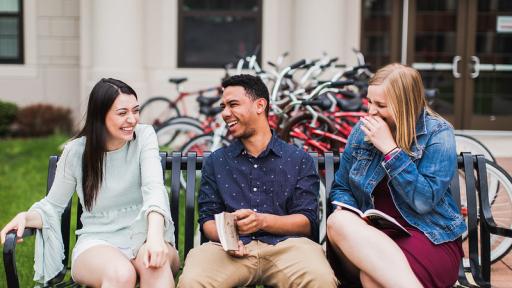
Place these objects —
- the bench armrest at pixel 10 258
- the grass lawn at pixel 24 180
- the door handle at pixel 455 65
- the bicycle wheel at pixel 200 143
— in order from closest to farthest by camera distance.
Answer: the bench armrest at pixel 10 258
the grass lawn at pixel 24 180
the bicycle wheel at pixel 200 143
the door handle at pixel 455 65

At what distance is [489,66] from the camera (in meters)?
12.0

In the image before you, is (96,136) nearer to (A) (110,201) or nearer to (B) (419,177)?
(A) (110,201)

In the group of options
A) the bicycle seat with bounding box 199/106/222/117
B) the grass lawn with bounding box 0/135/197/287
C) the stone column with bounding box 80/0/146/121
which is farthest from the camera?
the stone column with bounding box 80/0/146/121

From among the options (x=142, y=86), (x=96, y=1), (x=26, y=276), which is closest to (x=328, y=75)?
(x=142, y=86)

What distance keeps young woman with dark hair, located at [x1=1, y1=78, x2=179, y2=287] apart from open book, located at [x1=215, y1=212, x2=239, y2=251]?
275 millimetres

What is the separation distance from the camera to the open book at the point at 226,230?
3383mm

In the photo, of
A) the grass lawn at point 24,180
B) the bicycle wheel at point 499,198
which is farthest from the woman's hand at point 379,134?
the grass lawn at point 24,180

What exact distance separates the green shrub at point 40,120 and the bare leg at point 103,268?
29.6 ft

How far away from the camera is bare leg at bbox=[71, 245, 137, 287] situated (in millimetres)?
3320

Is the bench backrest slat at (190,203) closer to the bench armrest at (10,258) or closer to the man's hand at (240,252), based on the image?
the man's hand at (240,252)

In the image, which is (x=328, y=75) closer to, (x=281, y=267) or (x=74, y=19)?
(x=74, y=19)

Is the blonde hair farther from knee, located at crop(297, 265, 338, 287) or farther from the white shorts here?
the white shorts

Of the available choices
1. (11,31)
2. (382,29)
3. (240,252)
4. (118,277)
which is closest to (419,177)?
(240,252)

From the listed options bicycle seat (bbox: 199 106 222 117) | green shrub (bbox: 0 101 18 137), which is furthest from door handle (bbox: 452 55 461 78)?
green shrub (bbox: 0 101 18 137)
